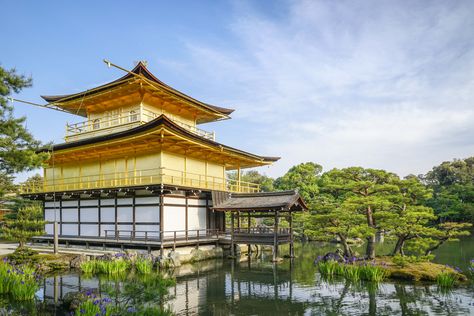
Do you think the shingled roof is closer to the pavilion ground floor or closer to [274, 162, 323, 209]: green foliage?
the pavilion ground floor

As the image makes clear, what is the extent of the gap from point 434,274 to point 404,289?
2227mm

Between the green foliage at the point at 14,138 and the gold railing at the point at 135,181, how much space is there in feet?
20.0

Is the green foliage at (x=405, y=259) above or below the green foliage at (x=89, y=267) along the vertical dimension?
above

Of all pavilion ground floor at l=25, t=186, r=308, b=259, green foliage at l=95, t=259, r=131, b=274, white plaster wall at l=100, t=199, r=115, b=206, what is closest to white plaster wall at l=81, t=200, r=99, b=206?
pavilion ground floor at l=25, t=186, r=308, b=259

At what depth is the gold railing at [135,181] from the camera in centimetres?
2288

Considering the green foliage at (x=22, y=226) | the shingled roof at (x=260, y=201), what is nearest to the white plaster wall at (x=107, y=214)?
the green foliage at (x=22, y=226)

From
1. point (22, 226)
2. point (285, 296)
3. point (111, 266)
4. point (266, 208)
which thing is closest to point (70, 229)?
point (22, 226)

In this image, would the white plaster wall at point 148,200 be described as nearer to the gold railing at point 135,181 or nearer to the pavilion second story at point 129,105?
the gold railing at point 135,181

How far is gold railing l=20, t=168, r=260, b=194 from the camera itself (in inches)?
901

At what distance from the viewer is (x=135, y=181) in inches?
938

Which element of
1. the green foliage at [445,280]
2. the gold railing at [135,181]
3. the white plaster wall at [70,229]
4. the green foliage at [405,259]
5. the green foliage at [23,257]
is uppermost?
the gold railing at [135,181]

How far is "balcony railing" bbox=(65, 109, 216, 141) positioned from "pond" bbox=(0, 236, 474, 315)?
37.8 feet

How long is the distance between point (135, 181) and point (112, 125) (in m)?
6.34

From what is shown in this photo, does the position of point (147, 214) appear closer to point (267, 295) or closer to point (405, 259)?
point (267, 295)
